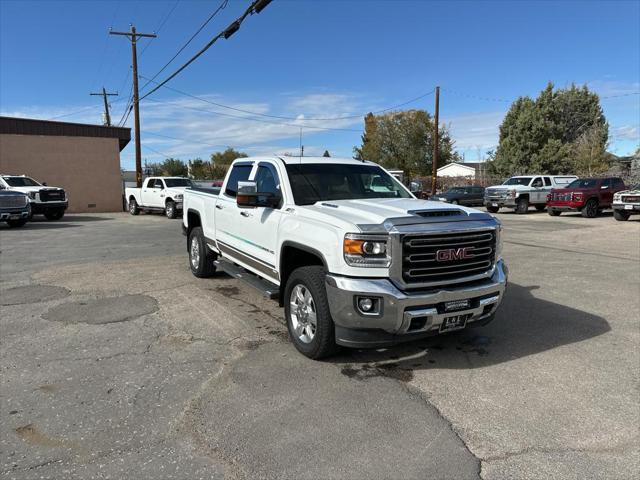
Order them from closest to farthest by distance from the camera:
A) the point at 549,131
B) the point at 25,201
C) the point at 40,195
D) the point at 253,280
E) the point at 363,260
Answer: the point at 363,260 → the point at 253,280 → the point at 25,201 → the point at 40,195 → the point at 549,131

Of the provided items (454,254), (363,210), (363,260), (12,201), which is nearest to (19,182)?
(12,201)

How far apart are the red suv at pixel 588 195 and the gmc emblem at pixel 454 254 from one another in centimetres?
1966

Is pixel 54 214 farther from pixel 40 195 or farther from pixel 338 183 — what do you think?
pixel 338 183

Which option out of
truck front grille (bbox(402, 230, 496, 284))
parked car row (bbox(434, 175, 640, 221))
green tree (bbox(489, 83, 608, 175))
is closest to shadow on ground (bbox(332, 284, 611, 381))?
truck front grille (bbox(402, 230, 496, 284))

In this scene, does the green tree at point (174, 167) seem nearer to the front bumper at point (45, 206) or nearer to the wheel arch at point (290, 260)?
the front bumper at point (45, 206)

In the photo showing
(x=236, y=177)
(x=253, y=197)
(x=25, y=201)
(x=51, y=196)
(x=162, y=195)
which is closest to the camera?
(x=253, y=197)

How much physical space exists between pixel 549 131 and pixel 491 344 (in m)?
47.6

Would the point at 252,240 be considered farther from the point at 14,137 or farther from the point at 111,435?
the point at 14,137

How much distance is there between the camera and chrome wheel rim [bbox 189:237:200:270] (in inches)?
308

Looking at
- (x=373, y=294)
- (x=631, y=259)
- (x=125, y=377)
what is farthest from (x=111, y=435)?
(x=631, y=259)

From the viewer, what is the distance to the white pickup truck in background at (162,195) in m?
20.1

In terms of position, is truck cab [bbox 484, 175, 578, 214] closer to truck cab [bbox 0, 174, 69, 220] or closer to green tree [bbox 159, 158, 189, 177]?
truck cab [bbox 0, 174, 69, 220]

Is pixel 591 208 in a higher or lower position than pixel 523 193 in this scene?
lower

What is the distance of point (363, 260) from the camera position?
383cm
